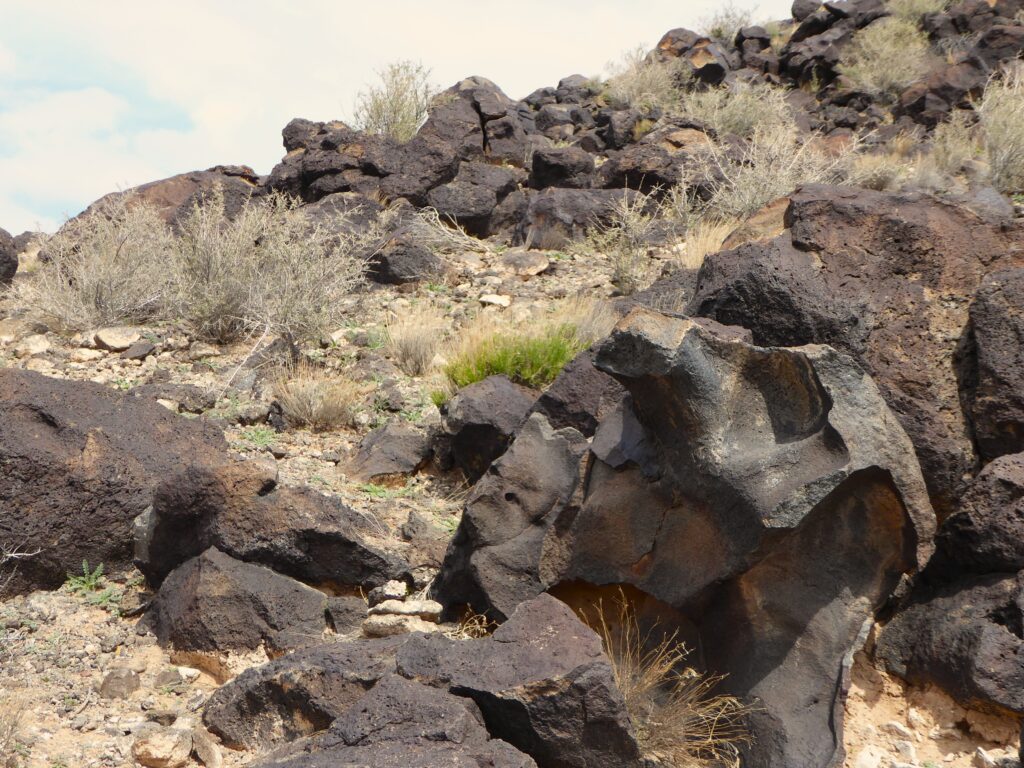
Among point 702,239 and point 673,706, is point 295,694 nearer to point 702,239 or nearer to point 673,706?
point 673,706

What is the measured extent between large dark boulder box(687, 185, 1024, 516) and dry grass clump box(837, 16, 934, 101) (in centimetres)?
1582

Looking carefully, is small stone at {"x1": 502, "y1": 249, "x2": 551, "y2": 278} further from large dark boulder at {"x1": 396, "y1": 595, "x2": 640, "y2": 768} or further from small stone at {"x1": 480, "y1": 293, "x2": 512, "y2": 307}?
large dark boulder at {"x1": 396, "y1": 595, "x2": 640, "y2": 768}

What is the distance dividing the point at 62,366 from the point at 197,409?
1.53 metres

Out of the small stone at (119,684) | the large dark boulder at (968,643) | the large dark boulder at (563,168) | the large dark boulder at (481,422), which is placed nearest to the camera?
the large dark boulder at (968,643)

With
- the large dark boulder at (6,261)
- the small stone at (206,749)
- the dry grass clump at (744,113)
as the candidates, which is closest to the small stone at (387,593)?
the small stone at (206,749)

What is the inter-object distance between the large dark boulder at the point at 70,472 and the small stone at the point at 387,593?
1.27 metres

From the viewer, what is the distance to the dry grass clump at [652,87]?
20969 mm

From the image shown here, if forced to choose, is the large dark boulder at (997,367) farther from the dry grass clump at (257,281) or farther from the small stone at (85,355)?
the small stone at (85,355)

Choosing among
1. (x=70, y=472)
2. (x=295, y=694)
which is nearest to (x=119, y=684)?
(x=295, y=694)

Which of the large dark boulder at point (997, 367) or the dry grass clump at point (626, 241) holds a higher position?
the dry grass clump at point (626, 241)

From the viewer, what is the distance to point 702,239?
9.71 m

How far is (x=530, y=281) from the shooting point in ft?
34.2

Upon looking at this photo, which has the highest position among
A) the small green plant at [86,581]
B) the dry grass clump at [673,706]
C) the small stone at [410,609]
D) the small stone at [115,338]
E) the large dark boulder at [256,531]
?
the small stone at [115,338]

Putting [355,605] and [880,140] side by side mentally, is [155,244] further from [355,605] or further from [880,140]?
[880,140]
